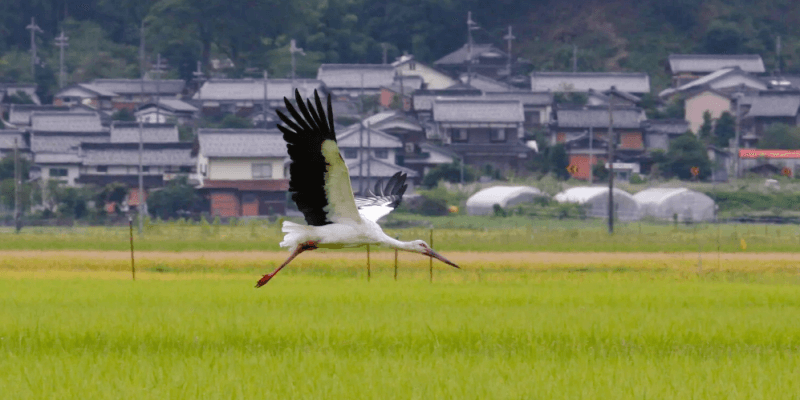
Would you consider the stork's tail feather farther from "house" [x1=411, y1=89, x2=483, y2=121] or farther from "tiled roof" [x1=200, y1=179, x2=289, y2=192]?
"house" [x1=411, y1=89, x2=483, y2=121]

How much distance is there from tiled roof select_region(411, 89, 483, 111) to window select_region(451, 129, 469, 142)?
3.90m

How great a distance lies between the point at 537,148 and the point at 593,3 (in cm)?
1265

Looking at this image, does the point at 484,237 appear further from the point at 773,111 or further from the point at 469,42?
the point at 469,42

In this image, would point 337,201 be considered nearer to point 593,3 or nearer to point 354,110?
point 354,110

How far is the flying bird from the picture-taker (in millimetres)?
8523

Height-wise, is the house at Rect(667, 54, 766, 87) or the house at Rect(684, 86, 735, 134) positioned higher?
the house at Rect(667, 54, 766, 87)

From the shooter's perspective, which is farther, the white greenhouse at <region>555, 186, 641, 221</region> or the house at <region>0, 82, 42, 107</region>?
the house at <region>0, 82, 42, 107</region>

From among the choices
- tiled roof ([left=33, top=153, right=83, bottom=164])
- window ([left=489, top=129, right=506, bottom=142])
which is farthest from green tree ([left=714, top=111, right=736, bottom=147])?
tiled roof ([left=33, top=153, right=83, bottom=164])

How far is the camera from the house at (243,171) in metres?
43.7

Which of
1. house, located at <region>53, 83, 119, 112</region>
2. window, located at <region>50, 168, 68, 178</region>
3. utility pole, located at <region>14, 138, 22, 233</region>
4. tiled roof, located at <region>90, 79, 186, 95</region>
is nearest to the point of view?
utility pole, located at <region>14, 138, 22, 233</region>

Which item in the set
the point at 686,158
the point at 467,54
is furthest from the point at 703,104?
the point at 467,54

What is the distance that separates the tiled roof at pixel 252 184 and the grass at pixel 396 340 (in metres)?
26.1

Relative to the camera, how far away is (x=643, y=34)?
6131 centimetres

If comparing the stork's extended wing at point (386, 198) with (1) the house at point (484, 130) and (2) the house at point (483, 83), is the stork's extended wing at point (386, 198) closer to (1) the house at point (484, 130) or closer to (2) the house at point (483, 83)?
(1) the house at point (484, 130)
